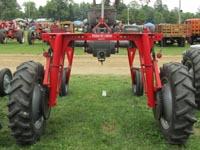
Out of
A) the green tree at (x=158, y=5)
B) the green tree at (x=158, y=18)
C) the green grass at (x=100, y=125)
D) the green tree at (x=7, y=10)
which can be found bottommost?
the green grass at (x=100, y=125)

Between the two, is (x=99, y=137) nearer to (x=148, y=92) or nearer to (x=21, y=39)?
(x=148, y=92)

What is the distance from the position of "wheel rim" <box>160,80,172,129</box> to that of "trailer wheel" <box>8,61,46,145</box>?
1.63 meters

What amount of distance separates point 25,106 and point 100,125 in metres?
1.50

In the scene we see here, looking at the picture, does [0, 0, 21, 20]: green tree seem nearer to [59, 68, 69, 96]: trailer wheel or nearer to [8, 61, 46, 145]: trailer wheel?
[59, 68, 69, 96]: trailer wheel

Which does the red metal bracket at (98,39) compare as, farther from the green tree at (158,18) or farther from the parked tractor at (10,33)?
the green tree at (158,18)

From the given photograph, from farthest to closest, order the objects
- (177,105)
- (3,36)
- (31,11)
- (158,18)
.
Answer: (31,11), (158,18), (3,36), (177,105)

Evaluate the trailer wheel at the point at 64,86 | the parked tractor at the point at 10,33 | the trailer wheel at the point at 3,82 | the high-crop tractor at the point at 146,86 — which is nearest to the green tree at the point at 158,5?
the parked tractor at the point at 10,33

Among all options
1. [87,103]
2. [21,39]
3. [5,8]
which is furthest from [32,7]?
Result: [87,103]

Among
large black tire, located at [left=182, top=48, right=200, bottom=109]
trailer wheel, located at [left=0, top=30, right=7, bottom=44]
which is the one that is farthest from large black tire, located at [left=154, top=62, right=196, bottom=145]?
trailer wheel, located at [left=0, top=30, right=7, bottom=44]

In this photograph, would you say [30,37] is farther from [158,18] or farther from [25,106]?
[158,18]

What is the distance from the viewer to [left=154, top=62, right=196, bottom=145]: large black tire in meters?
4.58

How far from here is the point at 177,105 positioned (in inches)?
180

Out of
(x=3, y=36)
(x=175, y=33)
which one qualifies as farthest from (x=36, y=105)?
(x=175, y=33)

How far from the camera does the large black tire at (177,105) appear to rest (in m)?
4.58
